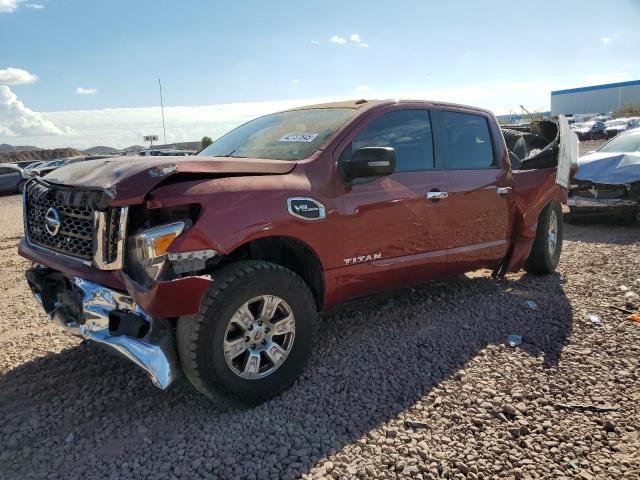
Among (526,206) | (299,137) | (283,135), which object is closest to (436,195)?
(299,137)

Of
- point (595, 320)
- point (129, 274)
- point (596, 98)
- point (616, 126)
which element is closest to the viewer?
point (129, 274)

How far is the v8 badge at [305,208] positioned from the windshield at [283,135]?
398mm

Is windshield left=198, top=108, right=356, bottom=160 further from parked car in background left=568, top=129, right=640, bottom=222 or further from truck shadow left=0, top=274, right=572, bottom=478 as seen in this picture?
parked car in background left=568, top=129, right=640, bottom=222

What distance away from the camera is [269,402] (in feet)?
10.6

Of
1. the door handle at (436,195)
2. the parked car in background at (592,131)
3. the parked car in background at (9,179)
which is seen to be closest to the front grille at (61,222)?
the door handle at (436,195)

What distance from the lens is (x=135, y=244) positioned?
9.45ft

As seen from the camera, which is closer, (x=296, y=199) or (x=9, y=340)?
(x=296, y=199)

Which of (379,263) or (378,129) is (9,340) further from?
(378,129)

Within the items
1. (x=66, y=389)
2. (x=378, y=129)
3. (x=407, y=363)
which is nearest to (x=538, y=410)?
(x=407, y=363)

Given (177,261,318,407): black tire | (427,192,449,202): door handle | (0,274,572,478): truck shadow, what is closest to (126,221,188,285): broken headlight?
(177,261,318,407): black tire

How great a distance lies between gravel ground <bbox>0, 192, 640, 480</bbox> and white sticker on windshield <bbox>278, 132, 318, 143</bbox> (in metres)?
1.58

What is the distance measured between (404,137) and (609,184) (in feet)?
19.3

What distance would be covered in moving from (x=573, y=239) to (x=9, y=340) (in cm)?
752

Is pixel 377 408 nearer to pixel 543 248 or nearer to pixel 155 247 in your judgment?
pixel 155 247
